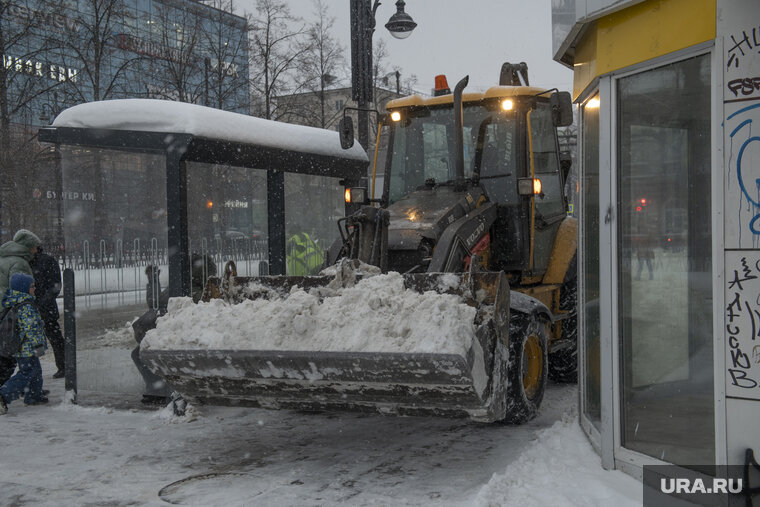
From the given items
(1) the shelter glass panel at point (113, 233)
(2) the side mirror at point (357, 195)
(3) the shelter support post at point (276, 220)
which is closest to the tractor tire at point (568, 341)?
(2) the side mirror at point (357, 195)

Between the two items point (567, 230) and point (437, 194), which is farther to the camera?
point (567, 230)

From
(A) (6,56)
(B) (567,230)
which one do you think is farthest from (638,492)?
(A) (6,56)

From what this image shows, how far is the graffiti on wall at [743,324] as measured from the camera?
3.78 meters

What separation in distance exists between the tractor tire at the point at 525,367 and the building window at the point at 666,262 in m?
1.29

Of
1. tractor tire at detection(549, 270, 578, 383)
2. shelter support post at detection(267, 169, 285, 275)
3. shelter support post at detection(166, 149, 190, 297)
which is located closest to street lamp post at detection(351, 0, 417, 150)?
shelter support post at detection(267, 169, 285, 275)

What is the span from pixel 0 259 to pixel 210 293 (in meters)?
3.94

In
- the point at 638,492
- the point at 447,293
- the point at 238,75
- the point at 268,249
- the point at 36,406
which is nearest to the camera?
the point at 638,492

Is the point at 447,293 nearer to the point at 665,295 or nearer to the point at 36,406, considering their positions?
the point at 665,295

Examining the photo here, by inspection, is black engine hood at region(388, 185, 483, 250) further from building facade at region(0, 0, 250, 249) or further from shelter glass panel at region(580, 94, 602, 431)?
building facade at region(0, 0, 250, 249)

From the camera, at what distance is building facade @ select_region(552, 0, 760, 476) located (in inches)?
151

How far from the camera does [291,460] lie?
5.43 metres

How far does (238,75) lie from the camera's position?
17.6 meters

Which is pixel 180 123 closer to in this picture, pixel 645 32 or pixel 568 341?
pixel 645 32

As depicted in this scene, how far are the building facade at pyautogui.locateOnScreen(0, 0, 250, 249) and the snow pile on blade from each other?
745cm
